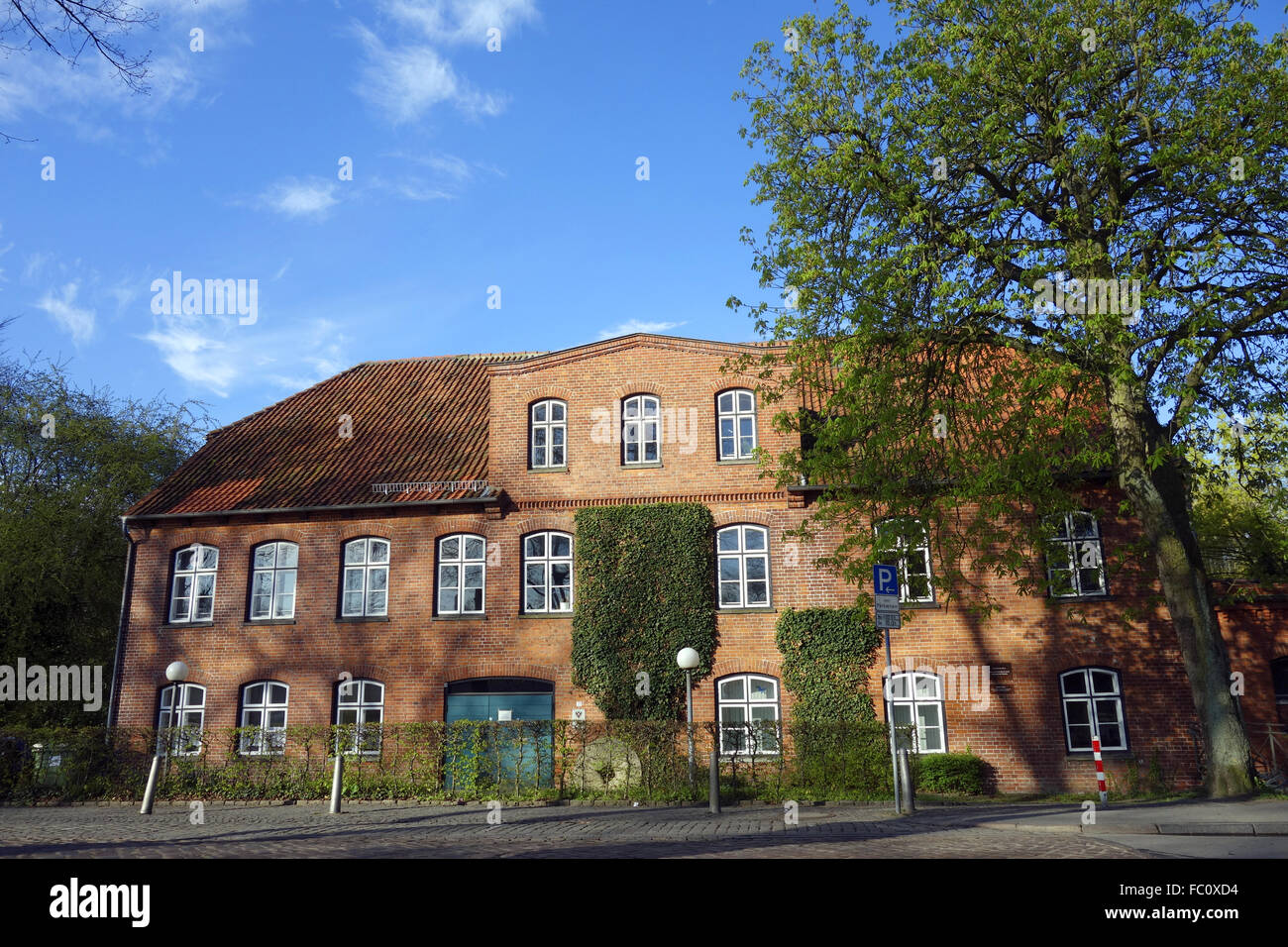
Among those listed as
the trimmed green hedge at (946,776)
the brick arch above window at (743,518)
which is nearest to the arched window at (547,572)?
the brick arch above window at (743,518)

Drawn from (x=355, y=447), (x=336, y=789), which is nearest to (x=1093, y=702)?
(x=336, y=789)

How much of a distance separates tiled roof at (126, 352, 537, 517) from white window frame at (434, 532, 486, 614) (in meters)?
1.04

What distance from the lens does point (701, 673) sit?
61.9ft

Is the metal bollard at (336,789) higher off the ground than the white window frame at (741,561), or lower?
lower

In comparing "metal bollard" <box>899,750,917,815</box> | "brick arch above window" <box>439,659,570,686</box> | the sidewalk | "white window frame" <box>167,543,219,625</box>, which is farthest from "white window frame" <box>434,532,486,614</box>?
the sidewalk

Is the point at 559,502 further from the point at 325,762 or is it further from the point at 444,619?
the point at 325,762

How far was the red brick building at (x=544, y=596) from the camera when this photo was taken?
18.0 m

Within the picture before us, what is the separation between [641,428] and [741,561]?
384 cm

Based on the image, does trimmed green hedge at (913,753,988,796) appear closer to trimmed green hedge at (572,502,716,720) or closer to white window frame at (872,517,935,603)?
white window frame at (872,517,935,603)

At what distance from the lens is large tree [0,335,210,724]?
82.1 feet

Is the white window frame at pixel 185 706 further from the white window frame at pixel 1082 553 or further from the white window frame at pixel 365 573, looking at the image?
the white window frame at pixel 1082 553

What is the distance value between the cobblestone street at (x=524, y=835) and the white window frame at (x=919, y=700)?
13.2ft

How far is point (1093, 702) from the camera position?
18.0m
